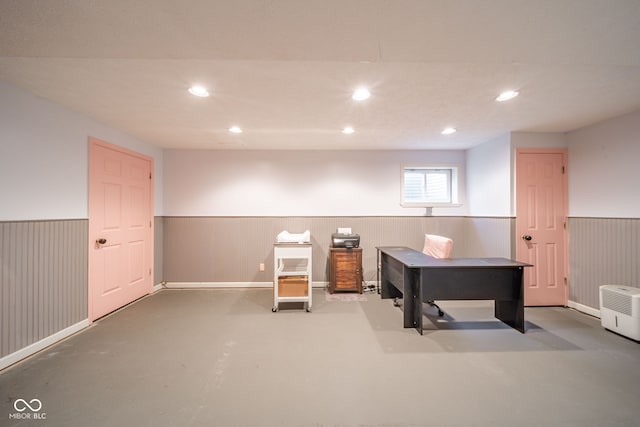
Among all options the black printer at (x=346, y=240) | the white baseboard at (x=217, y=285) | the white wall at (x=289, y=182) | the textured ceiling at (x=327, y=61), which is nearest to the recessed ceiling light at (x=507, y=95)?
the textured ceiling at (x=327, y=61)

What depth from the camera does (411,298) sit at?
275cm

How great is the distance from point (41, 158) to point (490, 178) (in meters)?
5.47

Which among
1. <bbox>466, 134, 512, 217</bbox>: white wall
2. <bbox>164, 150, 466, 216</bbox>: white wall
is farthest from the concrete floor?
<bbox>164, 150, 466, 216</bbox>: white wall

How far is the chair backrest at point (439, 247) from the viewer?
2914 millimetres

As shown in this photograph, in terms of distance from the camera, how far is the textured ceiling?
4.00 ft

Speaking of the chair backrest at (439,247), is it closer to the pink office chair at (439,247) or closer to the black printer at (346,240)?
the pink office chair at (439,247)

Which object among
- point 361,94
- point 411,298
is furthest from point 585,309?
point 361,94

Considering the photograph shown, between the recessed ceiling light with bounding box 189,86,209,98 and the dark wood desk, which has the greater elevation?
the recessed ceiling light with bounding box 189,86,209,98

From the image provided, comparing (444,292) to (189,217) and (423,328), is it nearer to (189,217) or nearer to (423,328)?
(423,328)

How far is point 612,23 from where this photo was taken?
50.5 inches

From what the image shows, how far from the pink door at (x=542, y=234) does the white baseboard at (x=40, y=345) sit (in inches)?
214

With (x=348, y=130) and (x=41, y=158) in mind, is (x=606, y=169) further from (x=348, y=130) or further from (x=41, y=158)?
(x=41, y=158)

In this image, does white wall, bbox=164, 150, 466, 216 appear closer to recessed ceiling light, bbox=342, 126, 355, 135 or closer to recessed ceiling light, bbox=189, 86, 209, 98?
recessed ceiling light, bbox=342, 126, 355, 135

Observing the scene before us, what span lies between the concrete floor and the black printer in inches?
49.6
